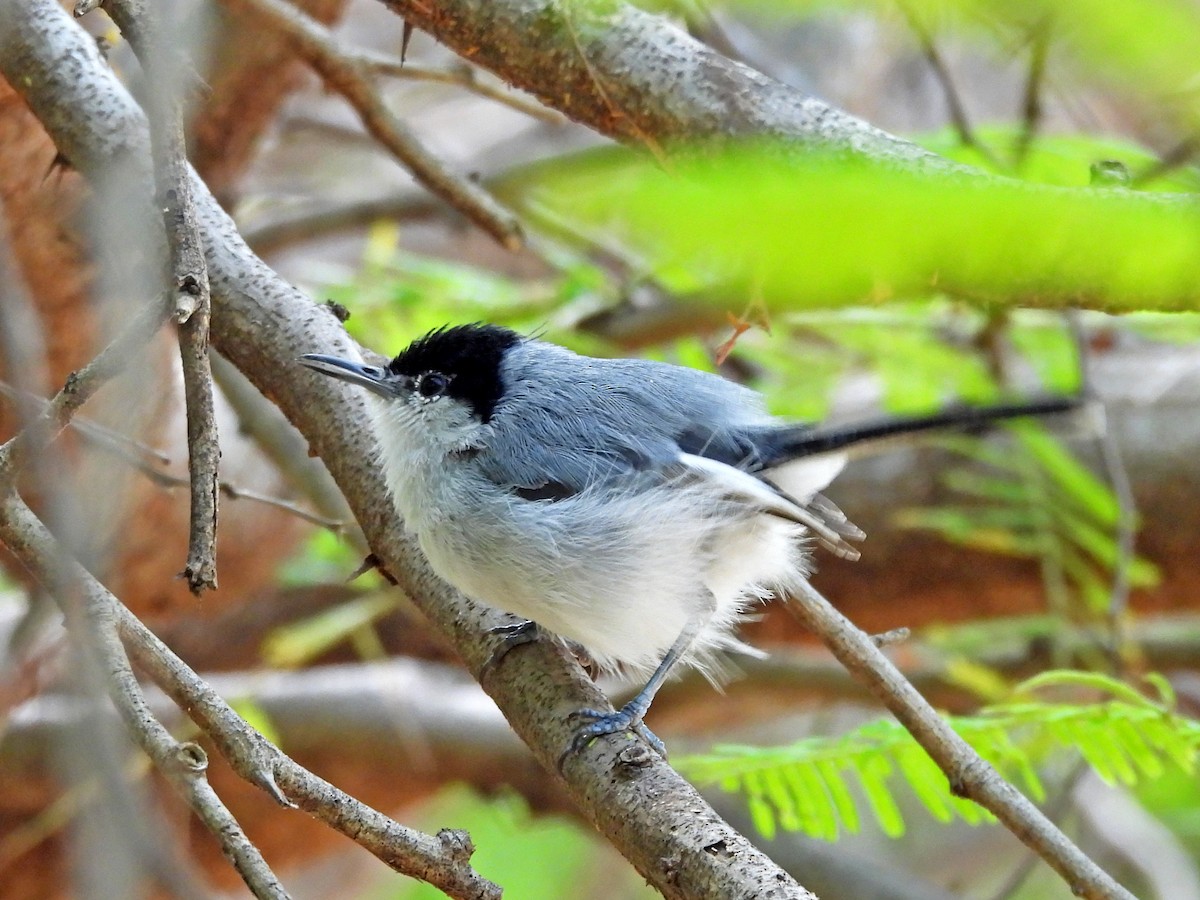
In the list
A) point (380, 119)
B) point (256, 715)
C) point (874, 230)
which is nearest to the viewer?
point (874, 230)

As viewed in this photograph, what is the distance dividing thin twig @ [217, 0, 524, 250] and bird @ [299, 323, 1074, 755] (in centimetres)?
35

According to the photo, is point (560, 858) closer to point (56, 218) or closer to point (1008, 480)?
point (1008, 480)

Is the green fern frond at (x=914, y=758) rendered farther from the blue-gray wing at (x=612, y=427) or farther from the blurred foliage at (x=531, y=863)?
the blurred foliage at (x=531, y=863)

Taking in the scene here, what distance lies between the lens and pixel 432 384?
1.89m

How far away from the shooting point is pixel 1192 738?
1.77 meters

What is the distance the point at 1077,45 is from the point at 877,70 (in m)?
5.08

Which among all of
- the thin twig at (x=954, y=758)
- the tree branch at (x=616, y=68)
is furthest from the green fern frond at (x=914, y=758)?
the tree branch at (x=616, y=68)

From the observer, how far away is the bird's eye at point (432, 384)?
1865mm

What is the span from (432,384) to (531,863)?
12.7 feet

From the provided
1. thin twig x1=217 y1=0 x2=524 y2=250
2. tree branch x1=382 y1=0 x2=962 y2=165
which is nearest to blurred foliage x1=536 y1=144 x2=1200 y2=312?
tree branch x1=382 y1=0 x2=962 y2=165

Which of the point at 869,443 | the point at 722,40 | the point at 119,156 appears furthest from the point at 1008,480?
the point at 119,156

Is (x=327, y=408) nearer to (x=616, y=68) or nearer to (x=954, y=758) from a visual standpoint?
(x=616, y=68)

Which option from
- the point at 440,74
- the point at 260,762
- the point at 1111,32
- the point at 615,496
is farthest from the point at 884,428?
the point at 440,74

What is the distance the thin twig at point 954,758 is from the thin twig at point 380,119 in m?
0.83
